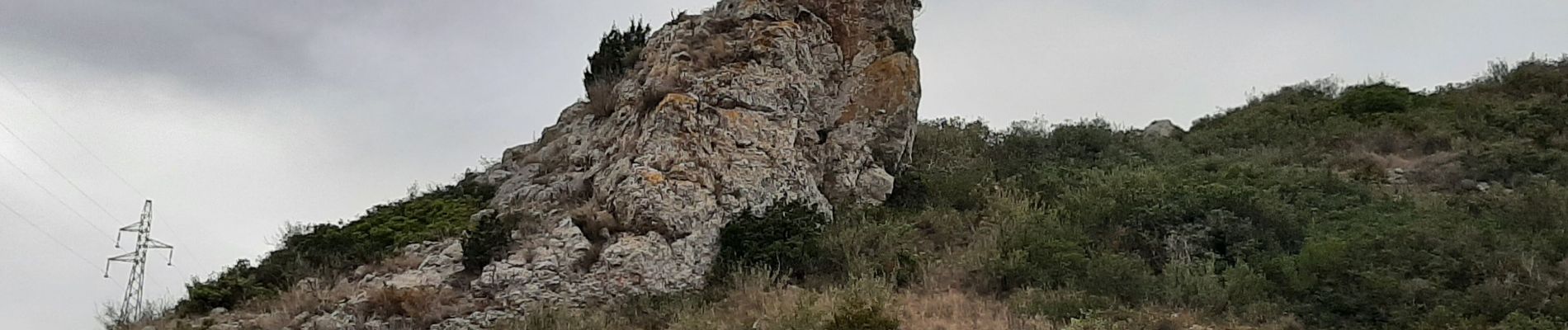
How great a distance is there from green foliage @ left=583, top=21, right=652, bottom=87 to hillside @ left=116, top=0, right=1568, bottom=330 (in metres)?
0.21

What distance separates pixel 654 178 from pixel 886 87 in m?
5.08

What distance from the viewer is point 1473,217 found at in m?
13.3

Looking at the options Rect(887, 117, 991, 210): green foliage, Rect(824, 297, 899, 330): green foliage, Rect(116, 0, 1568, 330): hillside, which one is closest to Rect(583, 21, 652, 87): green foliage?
Rect(116, 0, 1568, 330): hillside

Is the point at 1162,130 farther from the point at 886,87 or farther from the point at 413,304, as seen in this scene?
the point at 413,304

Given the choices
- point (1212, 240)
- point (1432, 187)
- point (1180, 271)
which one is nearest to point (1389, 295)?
point (1180, 271)

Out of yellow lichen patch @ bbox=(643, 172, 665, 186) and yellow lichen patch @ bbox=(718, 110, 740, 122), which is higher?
yellow lichen patch @ bbox=(718, 110, 740, 122)

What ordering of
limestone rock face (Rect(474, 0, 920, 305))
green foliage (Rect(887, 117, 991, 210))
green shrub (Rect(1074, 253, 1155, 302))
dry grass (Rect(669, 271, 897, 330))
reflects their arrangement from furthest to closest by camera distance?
green foliage (Rect(887, 117, 991, 210)) < limestone rock face (Rect(474, 0, 920, 305)) < green shrub (Rect(1074, 253, 1155, 302)) < dry grass (Rect(669, 271, 897, 330))

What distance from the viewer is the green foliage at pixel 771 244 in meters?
13.1

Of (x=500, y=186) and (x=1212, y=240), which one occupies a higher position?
(x=500, y=186)

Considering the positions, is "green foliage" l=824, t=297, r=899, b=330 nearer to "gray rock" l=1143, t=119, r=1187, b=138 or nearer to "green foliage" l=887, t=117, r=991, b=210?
"green foliage" l=887, t=117, r=991, b=210

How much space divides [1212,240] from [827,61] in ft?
21.4

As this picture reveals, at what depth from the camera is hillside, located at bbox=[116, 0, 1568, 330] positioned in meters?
10.9

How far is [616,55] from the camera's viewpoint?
20.9 metres

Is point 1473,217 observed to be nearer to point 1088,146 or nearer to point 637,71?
point 1088,146
